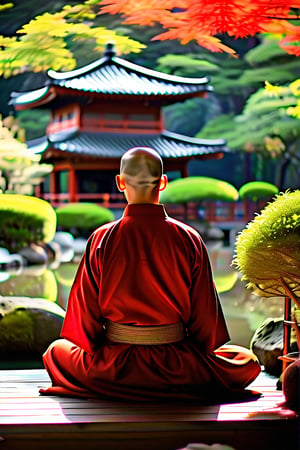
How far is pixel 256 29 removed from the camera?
11.1ft

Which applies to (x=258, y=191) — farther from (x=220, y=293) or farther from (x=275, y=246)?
(x=275, y=246)

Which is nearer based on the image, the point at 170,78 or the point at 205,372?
A: the point at 205,372

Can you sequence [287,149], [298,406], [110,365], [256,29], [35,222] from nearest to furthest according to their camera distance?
[298,406] < [110,365] < [256,29] < [35,222] < [287,149]

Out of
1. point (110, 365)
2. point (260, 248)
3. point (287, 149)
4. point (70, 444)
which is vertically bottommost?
point (70, 444)

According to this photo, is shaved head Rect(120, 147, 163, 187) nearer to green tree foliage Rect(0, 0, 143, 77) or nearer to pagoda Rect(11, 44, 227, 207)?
green tree foliage Rect(0, 0, 143, 77)

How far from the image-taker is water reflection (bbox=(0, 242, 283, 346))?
5.59 m

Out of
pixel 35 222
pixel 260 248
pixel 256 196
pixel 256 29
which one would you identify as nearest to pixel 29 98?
pixel 35 222

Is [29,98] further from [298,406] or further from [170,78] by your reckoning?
[298,406]

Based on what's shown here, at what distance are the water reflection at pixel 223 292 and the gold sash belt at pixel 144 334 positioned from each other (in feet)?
7.50

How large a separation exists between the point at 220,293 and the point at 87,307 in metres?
5.31

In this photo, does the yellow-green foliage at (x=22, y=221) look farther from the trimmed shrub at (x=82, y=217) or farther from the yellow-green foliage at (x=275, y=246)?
the yellow-green foliage at (x=275, y=246)

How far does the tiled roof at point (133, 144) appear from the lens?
12391mm

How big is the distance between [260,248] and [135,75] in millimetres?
9574

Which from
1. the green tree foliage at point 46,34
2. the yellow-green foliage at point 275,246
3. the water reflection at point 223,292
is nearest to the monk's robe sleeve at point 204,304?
the yellow-green foliage at point 275,246
